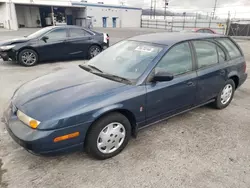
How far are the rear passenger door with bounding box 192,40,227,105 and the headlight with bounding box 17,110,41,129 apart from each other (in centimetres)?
248

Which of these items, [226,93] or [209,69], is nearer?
[209,69]

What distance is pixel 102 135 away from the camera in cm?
258

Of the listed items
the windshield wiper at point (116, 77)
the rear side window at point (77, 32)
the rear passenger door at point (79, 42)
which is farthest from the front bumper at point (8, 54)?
the windshield wiper at point (116, 77)

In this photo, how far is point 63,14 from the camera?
118 ft

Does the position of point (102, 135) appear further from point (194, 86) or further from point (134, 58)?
point (194, 86)

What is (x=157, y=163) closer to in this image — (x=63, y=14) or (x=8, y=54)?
(x=8, y=54)

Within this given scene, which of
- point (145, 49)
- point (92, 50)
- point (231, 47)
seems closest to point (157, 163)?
point (145, 49)

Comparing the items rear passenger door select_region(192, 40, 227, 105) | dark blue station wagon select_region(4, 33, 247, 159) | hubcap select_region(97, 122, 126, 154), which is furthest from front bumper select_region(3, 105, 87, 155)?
rear passenger door select_region(192, 40, 227, 105)

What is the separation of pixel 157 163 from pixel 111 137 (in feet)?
2.17

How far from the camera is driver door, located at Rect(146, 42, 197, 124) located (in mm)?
2928

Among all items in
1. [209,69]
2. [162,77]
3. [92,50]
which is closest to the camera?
[162,77]

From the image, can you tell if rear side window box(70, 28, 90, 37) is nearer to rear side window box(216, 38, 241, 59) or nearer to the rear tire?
the rear tire

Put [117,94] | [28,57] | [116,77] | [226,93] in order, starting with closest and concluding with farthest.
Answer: [117,94] → [116,77] → [226,93] → [28,57]

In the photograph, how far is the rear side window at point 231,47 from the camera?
13.3ft
